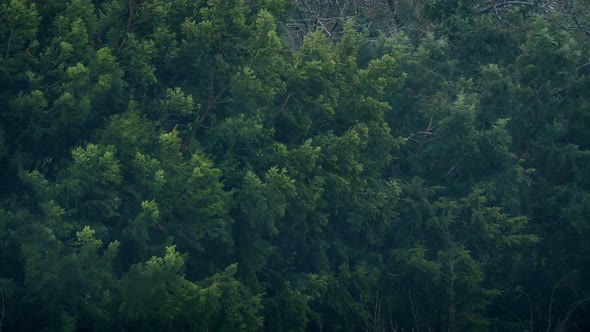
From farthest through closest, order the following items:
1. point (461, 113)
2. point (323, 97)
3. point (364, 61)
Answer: point (364, 61)
point (461, 113)
point (323, 97)

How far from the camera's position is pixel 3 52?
8.58 meters

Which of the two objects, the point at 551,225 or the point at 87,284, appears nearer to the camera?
the point at 87,284

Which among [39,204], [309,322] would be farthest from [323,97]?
[39,204]

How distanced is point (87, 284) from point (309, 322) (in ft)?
11.0

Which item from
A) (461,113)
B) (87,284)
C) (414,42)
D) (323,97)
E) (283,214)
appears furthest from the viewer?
(414,42)

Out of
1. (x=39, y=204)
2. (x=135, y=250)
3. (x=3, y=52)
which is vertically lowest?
(x=135, y=250)

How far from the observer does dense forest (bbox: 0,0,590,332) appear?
8.38m

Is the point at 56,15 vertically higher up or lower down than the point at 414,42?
higher up

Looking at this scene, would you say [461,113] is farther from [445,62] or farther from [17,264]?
[17,264]

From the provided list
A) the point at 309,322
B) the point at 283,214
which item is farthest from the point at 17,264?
the point at 309,322

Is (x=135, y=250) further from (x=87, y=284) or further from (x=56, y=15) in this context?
(x=56, y=15)

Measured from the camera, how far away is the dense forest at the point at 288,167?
8383mm

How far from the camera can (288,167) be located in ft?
31.8

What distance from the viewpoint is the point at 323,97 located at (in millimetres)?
10383
